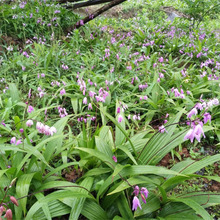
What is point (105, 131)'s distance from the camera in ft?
6.73

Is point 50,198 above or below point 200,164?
above

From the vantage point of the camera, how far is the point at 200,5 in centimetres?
665

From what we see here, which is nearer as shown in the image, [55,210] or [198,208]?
[198,208]

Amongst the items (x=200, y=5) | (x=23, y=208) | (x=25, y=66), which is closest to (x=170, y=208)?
(x=23, y=208)

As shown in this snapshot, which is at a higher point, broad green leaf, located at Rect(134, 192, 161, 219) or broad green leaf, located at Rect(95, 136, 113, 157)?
broad green leaf, located at Rect(95, 136, 113, 157)

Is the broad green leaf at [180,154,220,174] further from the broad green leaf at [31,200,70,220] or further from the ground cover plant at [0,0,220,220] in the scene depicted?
the broad green leaf at [31,200,70,220]

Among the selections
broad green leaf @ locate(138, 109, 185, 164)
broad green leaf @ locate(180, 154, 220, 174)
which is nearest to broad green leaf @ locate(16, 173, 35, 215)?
broad green leaf @ locate(138, 109, 185, 164)

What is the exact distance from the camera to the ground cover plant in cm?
149

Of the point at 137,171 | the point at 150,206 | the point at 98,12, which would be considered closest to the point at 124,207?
the point at 150,206

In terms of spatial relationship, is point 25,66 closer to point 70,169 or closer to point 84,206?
point 70,169

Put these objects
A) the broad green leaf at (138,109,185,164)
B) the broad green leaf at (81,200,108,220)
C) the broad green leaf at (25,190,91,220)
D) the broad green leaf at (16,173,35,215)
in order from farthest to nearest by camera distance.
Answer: the broad green leaf at (138,109,185,164)
the broad green leaf at (81,200,108,220)
the broad green leaf at (16,173,35,215)
the broad green leaf at (25,190,91,220)

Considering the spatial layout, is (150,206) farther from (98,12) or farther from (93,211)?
(98,12)

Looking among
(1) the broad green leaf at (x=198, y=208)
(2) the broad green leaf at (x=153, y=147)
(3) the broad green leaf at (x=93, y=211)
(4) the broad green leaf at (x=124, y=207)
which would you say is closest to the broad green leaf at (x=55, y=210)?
(3) the broad green leaf at (x=93, y=211)

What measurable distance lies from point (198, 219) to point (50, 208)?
3.33ft
